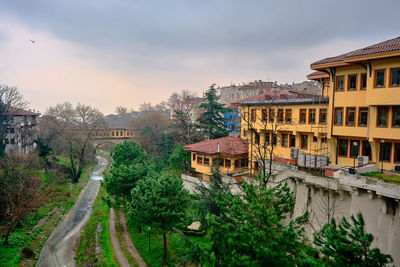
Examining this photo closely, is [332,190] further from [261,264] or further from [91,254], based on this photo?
[91,254]

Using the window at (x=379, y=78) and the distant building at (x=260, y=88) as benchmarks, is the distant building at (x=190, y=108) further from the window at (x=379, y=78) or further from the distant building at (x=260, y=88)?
the window at (x=379, y=78)

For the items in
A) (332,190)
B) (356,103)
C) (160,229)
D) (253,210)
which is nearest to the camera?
(253,210)

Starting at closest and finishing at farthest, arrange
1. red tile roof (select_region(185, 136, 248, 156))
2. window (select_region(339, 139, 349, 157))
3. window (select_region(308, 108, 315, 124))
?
window (select_region(339, 139, 349, 157)) < window (select_region(308, 108, 315, 124)) < red tile roof (select_region(185, 136, 248, 156))

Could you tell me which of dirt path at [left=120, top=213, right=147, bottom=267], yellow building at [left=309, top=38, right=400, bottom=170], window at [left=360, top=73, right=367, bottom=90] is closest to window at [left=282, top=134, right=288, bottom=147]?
yellow building at [left=309, top=38, right=400, bottom=170]

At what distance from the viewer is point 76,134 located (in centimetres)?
4456

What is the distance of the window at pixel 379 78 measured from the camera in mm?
14773

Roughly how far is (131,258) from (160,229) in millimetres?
3960

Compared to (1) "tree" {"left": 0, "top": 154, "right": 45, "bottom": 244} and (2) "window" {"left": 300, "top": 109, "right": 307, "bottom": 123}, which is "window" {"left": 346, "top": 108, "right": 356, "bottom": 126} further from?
(1) "tree" {"left": 0, "top": 154, "right": 45, "bottom": 244}

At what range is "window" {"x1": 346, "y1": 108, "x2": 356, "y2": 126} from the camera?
55.9 feet

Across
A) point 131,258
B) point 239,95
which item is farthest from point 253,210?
point 239,95

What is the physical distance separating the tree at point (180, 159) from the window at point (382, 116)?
2240cm

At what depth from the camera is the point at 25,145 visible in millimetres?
47094

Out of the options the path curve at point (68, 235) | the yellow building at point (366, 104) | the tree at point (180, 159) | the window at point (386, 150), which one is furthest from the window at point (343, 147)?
the path curve at point (68, 235)

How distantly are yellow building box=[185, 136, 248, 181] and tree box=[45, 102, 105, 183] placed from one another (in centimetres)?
2080
